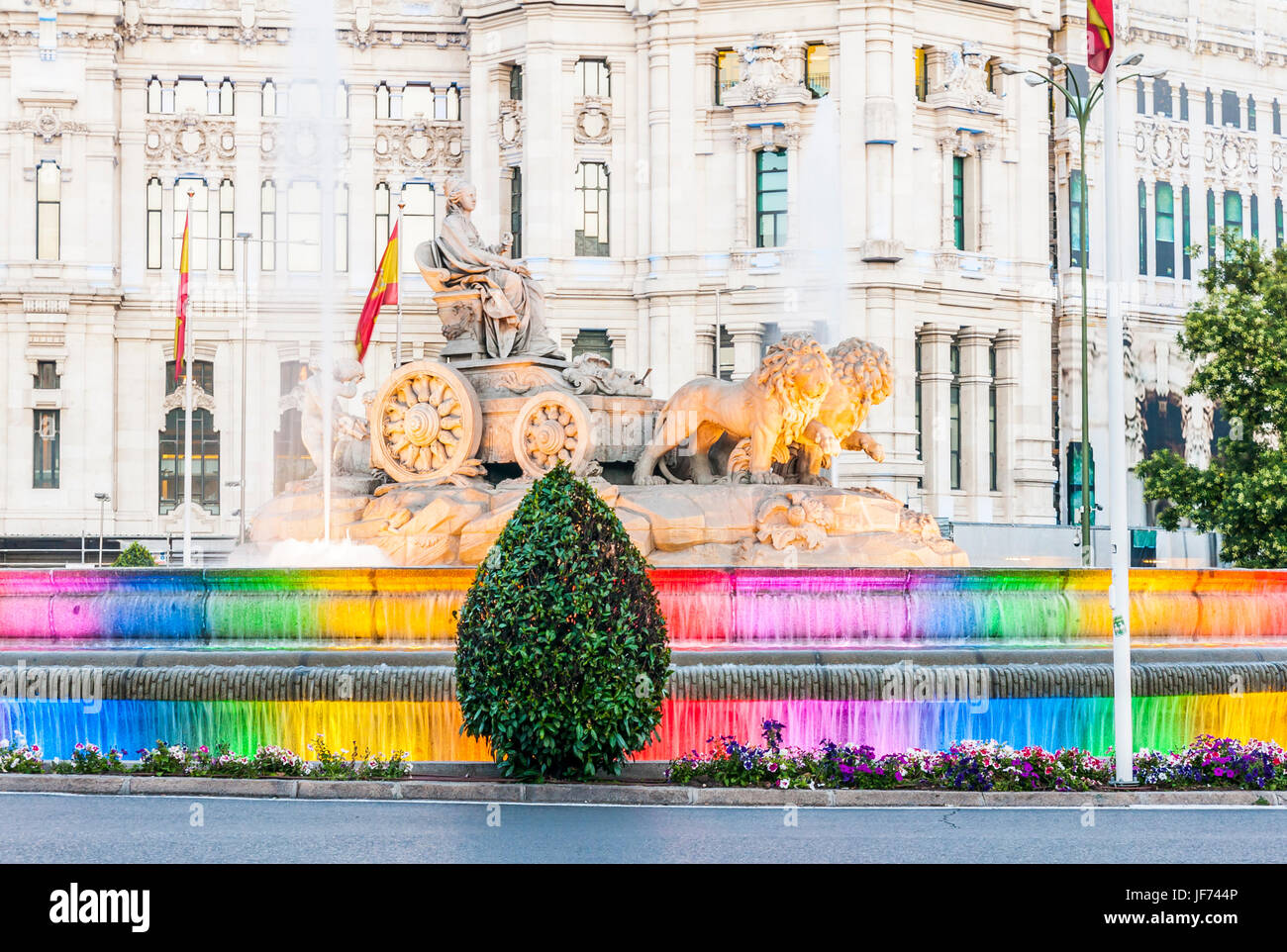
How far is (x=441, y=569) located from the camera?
18.5m

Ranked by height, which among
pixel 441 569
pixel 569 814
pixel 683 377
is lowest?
pixel 569 814

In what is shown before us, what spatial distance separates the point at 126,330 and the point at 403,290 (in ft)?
30.9

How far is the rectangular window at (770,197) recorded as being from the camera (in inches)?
2493

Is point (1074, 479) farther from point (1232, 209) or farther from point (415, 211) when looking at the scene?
point (415, 211)

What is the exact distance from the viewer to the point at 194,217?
66.8m

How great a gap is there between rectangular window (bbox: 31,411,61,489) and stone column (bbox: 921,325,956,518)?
93.0 feet

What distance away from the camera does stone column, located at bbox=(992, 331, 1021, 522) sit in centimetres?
6444

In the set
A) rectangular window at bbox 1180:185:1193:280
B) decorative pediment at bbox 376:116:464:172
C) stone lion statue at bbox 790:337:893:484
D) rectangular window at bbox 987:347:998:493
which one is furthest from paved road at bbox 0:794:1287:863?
rectangular window at bbox 1180:185:1193:280

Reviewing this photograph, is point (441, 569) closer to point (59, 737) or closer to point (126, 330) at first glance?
point (59, 737)

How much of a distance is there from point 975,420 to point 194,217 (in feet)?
89.4

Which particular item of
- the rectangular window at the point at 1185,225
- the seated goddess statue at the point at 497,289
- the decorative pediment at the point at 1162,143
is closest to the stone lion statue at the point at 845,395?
the seated goddess statue at the point at 497,289

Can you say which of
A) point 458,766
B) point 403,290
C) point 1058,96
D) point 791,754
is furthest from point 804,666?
point 1058,96

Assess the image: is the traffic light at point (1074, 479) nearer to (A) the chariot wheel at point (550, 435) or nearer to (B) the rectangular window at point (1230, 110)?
(B) the rectangular window at point (1230, 110)

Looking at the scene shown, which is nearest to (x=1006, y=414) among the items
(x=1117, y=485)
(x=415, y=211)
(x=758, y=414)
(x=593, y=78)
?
(x=593, y=78)
